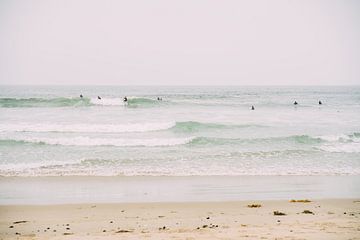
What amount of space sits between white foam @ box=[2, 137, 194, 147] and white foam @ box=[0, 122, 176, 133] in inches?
113

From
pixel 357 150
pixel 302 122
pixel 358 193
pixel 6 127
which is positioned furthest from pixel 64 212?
pixel 302 122

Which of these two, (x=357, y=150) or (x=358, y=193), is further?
(x=357, y=150)

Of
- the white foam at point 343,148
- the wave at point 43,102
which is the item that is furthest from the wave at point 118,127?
the wave at point 43,102

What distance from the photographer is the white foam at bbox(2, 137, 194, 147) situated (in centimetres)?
1766

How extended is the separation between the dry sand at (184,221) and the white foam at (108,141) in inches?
361

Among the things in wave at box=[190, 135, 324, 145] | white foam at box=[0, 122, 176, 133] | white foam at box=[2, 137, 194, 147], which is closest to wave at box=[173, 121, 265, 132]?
white foam at box=[0, 122, 176, 133]

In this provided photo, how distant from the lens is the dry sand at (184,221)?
20.0ft

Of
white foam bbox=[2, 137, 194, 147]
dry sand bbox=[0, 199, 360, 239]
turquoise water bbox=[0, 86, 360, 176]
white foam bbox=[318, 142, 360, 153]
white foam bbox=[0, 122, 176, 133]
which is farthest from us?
white foam bbox=[0, 122, 176, 133]

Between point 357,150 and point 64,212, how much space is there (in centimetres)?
1388

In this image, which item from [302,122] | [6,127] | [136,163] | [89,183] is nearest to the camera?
[89,183]

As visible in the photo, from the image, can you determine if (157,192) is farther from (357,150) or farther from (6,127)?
(6,127)

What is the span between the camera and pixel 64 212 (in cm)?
797

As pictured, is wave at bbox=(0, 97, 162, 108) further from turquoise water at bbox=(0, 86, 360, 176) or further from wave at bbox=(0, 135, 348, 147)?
wave at bbox=(0, 135, 348, 147)

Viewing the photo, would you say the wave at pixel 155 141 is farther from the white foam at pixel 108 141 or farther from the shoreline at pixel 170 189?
the shoreline at pixel 170 189
